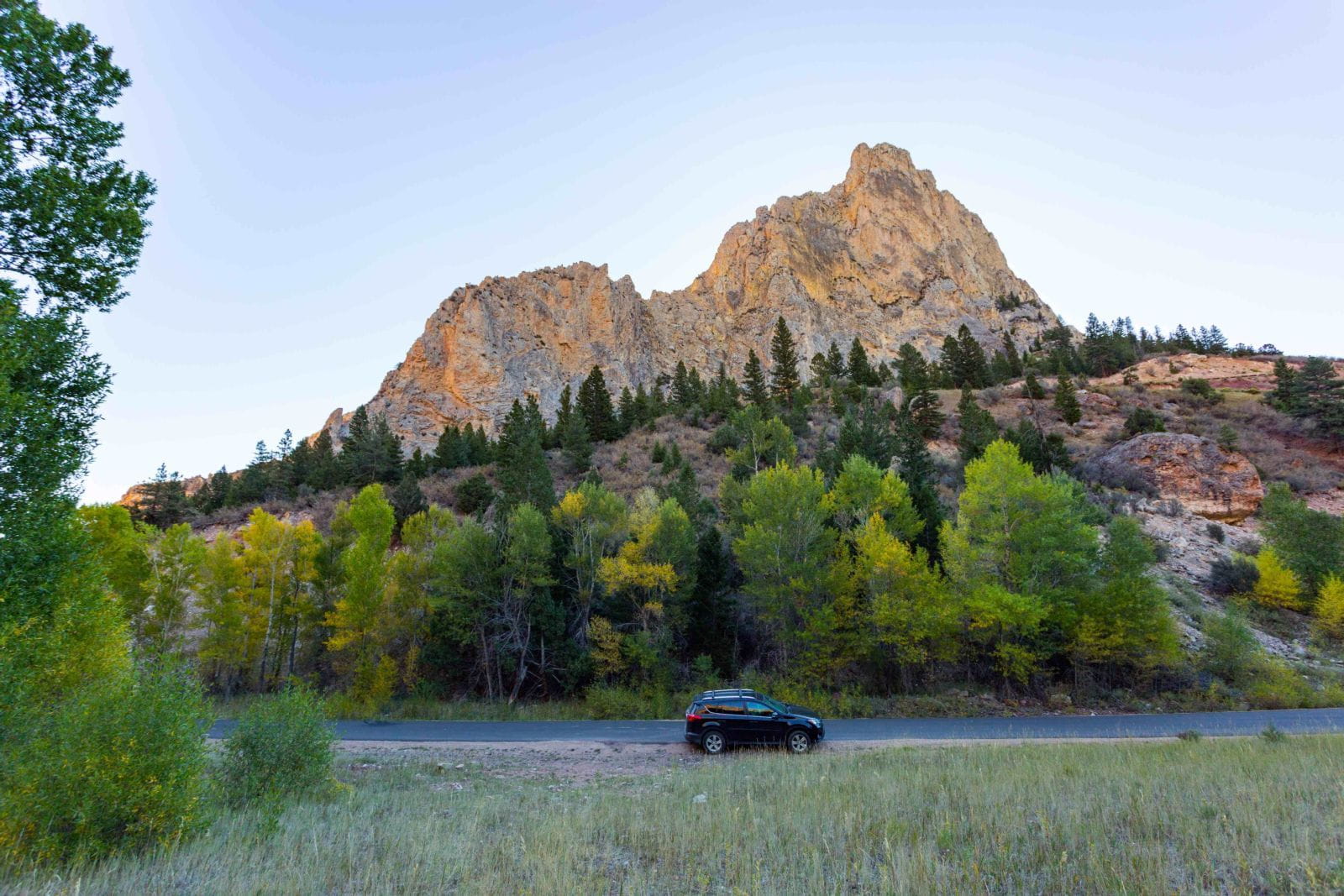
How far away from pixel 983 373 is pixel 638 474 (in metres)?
57.1

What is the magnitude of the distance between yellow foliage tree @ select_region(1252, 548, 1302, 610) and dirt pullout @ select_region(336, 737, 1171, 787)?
93.1 ft

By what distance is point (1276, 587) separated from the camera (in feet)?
114

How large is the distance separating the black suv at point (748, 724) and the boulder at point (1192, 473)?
48290 millimetres

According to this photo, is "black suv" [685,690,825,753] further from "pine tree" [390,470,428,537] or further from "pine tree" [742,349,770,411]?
"pine tree" [742,349,770,411]

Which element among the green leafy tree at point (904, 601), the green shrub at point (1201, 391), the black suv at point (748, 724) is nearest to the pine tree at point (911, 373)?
the green shrub at point (1201, 391)

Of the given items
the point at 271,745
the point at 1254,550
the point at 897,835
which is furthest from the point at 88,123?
the point at 1254,550

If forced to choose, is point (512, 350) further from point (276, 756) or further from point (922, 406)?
point (276, 756)

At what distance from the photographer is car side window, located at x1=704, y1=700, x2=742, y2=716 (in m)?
17.1

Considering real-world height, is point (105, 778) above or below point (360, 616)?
above

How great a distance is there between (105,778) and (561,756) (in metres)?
11.7

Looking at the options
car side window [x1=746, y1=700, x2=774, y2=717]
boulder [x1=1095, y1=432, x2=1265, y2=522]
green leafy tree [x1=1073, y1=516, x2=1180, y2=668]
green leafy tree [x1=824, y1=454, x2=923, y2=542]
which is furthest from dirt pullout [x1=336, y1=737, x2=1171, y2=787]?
boulder [x1=1095, y1=432, x2=1265, y2=522]

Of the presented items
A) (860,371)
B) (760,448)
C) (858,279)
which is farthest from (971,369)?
(858,279)

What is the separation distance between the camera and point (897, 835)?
7.30 meters

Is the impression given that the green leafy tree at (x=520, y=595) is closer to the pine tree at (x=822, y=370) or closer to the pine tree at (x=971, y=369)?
the pine tree at (x=822, y=370)
